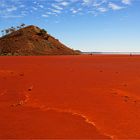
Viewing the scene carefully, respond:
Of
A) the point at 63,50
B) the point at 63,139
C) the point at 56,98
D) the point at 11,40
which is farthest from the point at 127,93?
the point at 11,40

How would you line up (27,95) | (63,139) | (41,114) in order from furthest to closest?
(27,95), (41,114), (63,139)

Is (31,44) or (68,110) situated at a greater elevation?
(31,44)

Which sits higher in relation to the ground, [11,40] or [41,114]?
[11,40]

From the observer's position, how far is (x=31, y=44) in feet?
201

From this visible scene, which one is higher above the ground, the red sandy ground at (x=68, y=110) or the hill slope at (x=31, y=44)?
the hill slope at (x=31, y=44)

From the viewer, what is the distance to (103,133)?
217 inches

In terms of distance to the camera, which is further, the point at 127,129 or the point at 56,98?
the point at 56,98

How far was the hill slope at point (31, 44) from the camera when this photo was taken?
57.4 metres

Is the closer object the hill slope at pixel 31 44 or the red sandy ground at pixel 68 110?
the red sandy ground at pixel 68 110

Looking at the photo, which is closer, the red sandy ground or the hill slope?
the red sandy ground

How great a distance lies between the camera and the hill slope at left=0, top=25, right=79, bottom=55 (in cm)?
5741

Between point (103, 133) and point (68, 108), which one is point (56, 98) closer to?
point (68, 108)

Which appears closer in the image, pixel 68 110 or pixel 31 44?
pixel 68 110

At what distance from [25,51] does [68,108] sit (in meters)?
49.8
